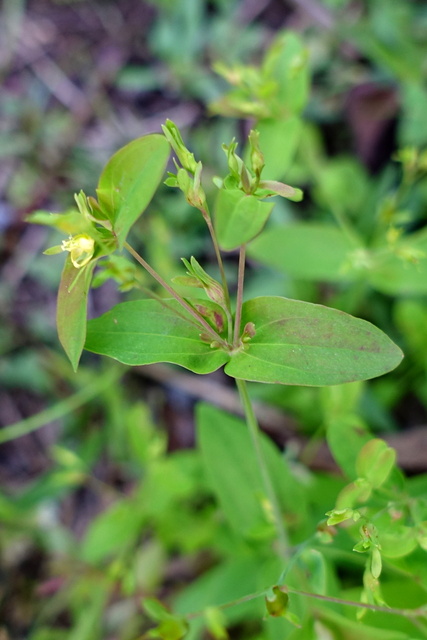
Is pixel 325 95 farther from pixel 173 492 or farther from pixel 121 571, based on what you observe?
pixel 121 571

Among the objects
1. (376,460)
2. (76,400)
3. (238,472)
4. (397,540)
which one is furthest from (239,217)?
(76,400)

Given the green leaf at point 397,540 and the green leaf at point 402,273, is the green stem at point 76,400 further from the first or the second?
the green leaf at point 397,540

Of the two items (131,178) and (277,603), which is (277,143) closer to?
(131,178)

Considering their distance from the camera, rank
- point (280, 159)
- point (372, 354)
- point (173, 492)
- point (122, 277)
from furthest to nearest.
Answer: point (173, 492), point (280, 159), point (122, 277), point (372, 354)

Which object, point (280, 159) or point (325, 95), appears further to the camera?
point (325, 95)

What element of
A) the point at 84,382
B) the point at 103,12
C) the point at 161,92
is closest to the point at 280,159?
the point at 84,382

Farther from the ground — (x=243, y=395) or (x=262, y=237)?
(x=243, y=395)
